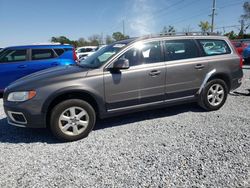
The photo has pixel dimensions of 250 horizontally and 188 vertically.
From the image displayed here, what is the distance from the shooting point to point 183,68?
423 cm

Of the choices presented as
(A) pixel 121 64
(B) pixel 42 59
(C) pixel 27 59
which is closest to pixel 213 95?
(A) pixel 121 64

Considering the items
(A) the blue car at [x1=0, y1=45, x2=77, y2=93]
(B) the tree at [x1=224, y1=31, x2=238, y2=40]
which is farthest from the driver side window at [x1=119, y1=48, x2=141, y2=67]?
(B) the tree at [x1=224, y1=31, x2=238, y2=40]

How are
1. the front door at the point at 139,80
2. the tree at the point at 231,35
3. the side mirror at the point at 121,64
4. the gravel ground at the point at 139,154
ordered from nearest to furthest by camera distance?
the gravel ground at the point at 139,154 < the side mirror at the point at 121,64 < the front door at the point at 139,80 < the tree at the point at 231,35

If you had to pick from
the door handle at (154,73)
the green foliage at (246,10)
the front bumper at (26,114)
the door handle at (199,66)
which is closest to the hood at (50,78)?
the front bumper at (26,114)

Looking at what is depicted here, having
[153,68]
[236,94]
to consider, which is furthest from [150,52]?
[236,94]

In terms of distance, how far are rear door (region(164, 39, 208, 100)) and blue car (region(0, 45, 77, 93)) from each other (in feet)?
14.3

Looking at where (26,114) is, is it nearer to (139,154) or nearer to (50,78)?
(50,78)

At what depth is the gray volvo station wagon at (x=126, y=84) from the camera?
342 cm

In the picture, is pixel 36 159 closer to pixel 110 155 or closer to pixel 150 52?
pixel 110 155

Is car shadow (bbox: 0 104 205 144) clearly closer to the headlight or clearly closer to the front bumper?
the front bumper

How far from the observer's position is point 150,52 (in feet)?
13.3

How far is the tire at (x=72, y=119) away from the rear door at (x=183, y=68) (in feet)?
5.47

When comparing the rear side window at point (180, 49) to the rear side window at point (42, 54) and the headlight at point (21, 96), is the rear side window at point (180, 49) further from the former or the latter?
the rear side window at point (42, 54)

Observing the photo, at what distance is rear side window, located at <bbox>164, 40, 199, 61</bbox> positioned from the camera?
420cm
